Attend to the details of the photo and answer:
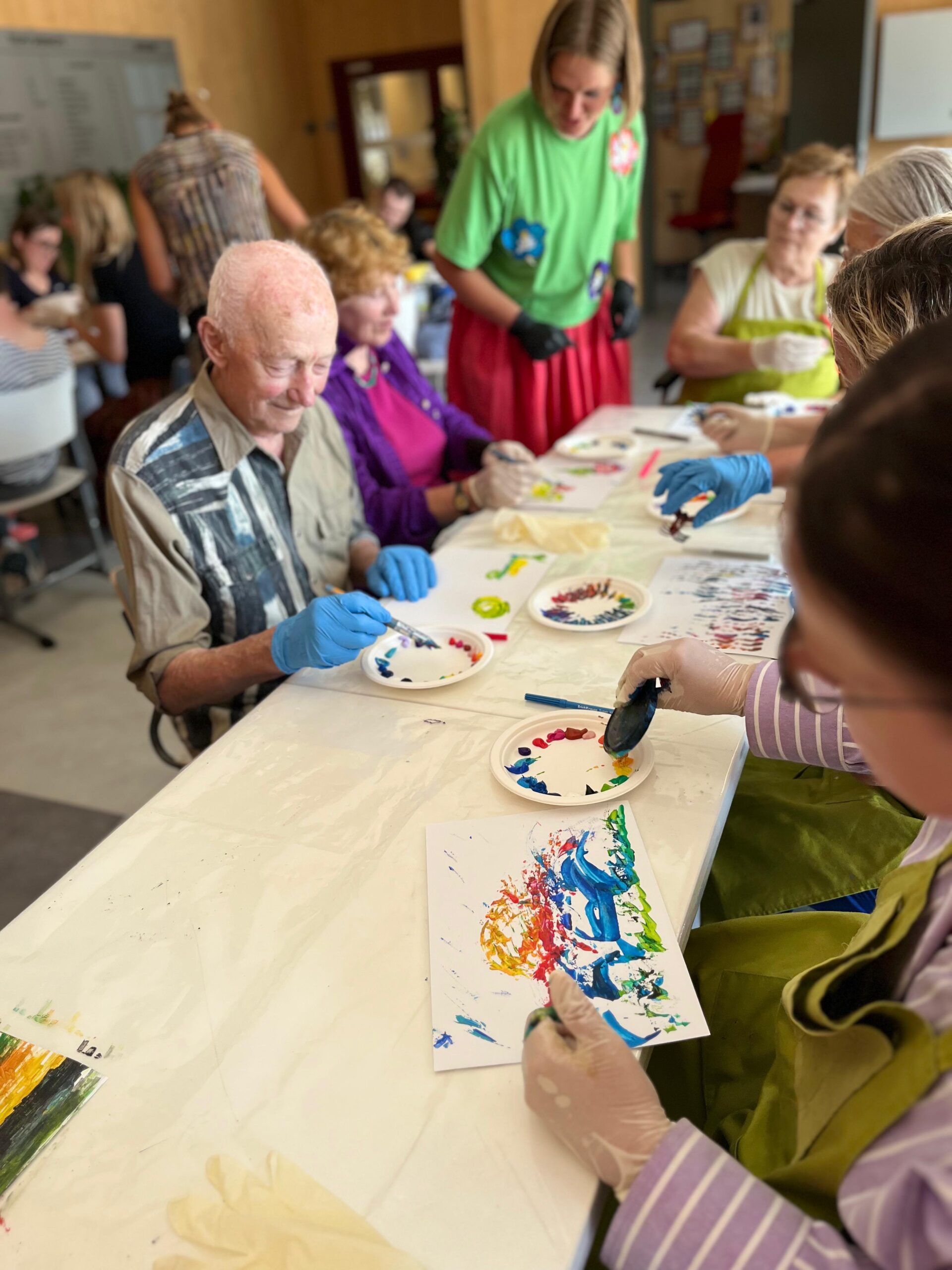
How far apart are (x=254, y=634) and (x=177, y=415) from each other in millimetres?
395

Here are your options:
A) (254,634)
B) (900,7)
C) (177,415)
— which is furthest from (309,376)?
(900,7)

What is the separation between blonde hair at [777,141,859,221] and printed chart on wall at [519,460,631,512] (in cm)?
104

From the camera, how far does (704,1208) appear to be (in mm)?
655

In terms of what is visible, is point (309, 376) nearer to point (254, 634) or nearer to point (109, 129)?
point (254, 634)


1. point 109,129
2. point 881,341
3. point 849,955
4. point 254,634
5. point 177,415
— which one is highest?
point 109,129

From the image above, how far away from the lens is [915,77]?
15.8 feet

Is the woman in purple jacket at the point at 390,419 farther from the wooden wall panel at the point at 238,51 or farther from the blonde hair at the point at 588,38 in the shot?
the wooden wall panel at the point at 238,51

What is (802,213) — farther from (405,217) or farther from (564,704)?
(405,217)

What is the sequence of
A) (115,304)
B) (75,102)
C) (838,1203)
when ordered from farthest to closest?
(75,102), (115,304), (838,1203)

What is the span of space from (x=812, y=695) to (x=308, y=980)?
557 mm

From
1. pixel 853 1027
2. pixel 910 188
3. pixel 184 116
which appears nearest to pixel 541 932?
pixel 853 1027

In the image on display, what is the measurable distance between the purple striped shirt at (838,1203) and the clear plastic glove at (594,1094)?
20 mm

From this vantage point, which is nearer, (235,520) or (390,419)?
(235,520)

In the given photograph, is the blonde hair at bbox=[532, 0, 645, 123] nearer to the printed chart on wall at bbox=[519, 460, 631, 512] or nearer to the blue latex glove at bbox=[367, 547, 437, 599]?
the printed chart on wall at bbox=[519, 460, 631, 512]
